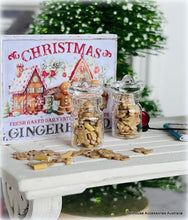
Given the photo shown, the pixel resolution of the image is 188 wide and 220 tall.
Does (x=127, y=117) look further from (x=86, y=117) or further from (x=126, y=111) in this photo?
(x=86, y=117)

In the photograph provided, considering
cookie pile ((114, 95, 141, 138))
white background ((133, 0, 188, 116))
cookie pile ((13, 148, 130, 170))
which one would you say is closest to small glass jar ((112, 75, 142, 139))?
cookie pile ((114, 95, 141, 138))

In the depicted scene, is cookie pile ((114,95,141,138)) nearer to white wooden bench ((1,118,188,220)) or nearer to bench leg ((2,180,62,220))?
white wooden bench ((1,118,188,220))

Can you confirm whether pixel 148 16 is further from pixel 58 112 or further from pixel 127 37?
pixel 58 112

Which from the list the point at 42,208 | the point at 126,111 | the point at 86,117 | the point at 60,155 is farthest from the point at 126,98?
the point at 42,208

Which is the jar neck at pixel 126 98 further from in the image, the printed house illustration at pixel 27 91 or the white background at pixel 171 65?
the white background at pixel 171 65

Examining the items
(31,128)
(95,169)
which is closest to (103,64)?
(31,128)

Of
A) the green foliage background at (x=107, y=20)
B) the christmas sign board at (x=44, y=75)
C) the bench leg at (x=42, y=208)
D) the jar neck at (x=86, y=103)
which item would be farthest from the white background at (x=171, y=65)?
the bench leg at (x=42, y=208)
